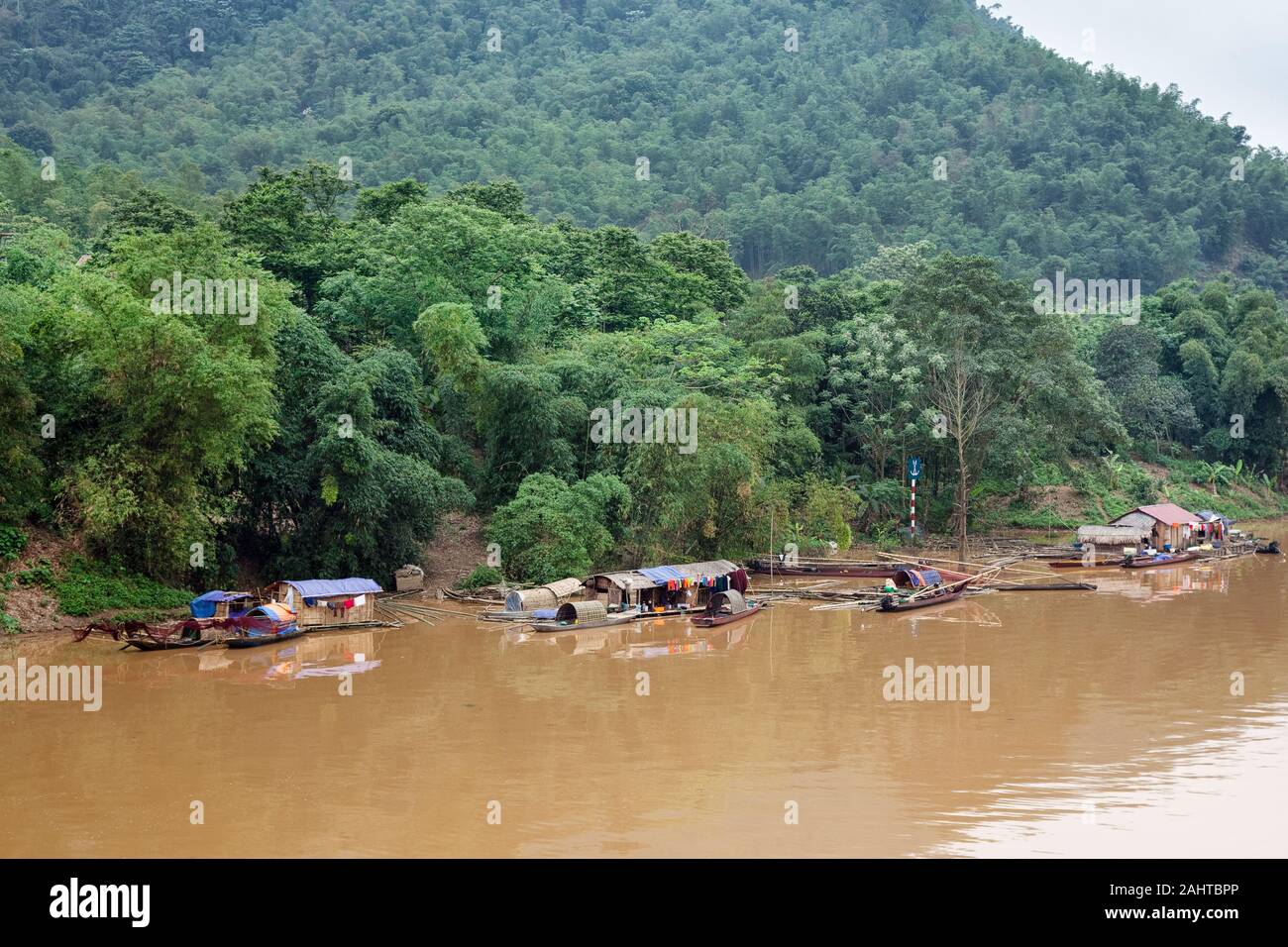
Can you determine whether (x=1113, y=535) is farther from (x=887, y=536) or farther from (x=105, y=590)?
(x=105, y=590)

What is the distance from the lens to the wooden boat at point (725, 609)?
73.1ft

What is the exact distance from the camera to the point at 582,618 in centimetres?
2205

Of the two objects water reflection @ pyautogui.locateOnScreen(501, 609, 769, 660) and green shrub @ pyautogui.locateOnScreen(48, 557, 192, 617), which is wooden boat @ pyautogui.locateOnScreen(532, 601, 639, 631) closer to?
water reflection @ pyautogui.locateOnScreen(501, 609, 769, 660)

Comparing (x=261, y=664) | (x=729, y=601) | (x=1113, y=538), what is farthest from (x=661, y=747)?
(x=1113, y=538)

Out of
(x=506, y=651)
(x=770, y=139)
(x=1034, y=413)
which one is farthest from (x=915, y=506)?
Answer: (x=770, y=139)

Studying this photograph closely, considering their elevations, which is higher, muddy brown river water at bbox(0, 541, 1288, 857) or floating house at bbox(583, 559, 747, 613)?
floating house at bbox(583, 559, 747, 613)

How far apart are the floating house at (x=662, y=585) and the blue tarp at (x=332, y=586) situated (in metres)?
4.01

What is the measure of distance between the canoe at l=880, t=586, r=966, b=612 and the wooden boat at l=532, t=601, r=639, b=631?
470 centimetres

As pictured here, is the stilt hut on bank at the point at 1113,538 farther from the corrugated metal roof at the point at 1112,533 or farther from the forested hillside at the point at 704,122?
the forested hillside at the point at 704,122

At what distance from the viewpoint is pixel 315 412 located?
76.5 feet

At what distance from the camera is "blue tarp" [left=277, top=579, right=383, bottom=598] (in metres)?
21.2

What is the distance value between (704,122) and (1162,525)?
66.0m

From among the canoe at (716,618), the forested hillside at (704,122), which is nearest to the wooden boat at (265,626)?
the canoe at (716,618)

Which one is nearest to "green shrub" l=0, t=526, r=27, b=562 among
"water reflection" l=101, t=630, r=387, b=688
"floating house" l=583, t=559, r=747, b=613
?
"water reflection" l=101, t=630, r=387, b=688
